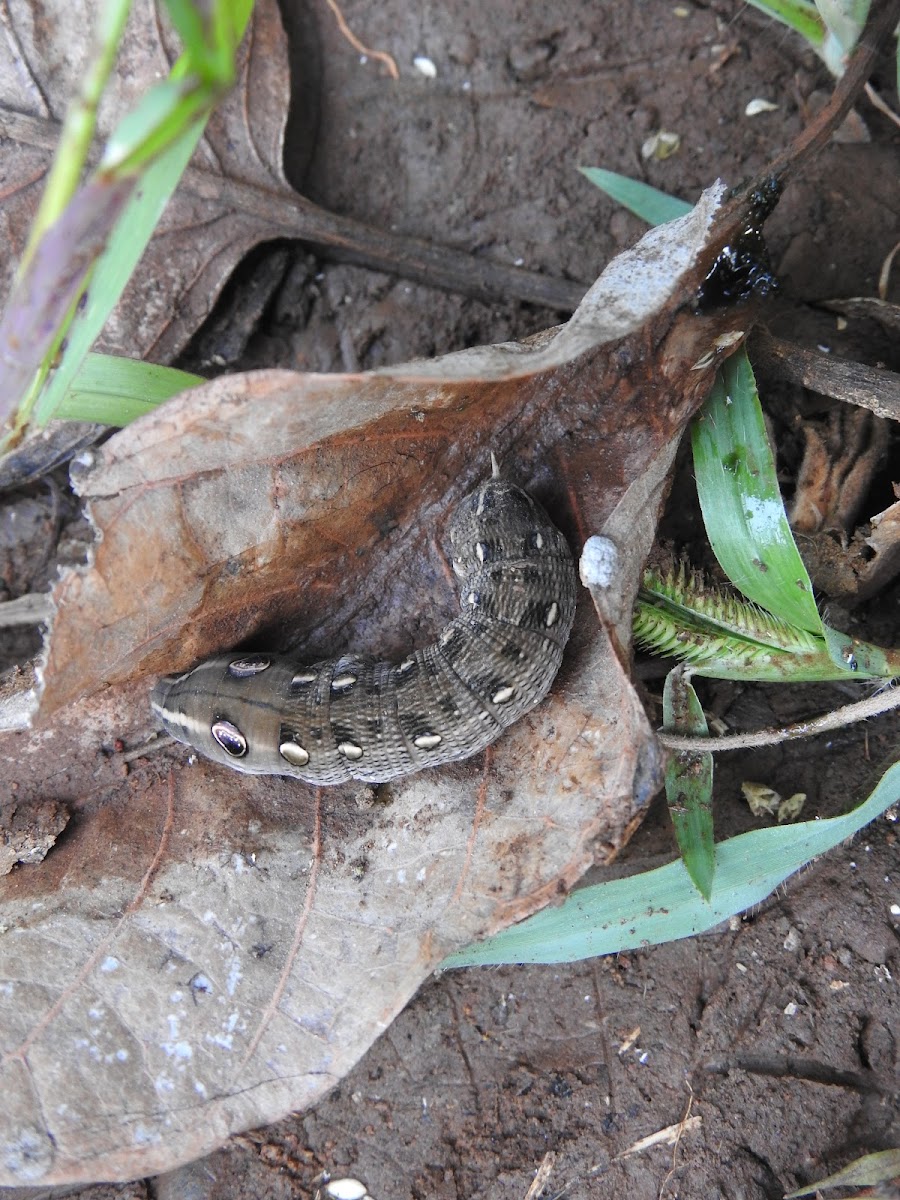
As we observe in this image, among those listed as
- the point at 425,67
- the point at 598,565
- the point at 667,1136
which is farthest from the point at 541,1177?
the point at 425,67

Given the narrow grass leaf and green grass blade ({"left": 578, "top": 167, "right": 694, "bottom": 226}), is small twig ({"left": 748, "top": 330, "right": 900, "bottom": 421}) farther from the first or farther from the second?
the narrow grass leaf

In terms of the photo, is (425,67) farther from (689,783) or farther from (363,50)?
(689,783)

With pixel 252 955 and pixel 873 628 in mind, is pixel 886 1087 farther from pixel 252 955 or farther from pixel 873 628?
pixel 252 955

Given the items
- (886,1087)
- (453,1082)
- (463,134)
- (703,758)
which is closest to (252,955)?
(453,1082)

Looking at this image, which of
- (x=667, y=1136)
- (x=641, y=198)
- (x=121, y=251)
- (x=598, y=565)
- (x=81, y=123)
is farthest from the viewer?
(x=641, y=198)

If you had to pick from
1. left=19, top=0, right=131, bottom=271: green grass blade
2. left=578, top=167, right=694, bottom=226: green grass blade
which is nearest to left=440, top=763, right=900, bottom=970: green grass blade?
left=578, top=167, right=694, bottom=226: green grass blade

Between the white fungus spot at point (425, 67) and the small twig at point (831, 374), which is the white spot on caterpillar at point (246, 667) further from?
the white fungus spot at point (425, 67)

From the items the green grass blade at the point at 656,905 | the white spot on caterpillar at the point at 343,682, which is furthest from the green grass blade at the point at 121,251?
the green grass blade at the point at 656,905
